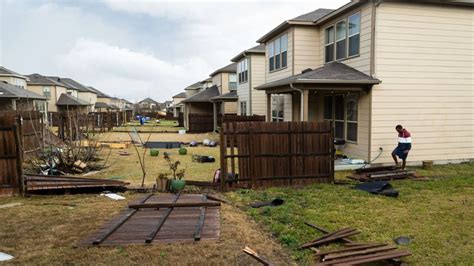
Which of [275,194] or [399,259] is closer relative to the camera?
[399,259]

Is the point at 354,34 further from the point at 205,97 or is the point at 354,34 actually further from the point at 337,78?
the point at 205,97

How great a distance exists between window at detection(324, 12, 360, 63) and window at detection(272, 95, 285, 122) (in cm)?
361

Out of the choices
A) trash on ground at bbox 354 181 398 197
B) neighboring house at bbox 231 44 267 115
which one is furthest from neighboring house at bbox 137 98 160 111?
trash on ground at bbox 354 181 398 197

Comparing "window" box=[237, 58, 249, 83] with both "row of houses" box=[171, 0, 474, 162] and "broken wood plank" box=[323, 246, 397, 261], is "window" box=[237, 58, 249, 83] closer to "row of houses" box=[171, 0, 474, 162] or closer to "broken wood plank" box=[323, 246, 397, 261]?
"row of houses" box=[171, 0, 474, 162]

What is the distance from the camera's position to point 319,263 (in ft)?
14.2

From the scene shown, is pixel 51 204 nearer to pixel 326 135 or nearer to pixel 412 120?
pixel 326 135

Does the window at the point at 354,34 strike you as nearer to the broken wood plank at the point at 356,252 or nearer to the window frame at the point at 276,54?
the window frame at the point at 276,54

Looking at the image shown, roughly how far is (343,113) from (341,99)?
1.94 ft

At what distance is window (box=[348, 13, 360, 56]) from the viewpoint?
12141 millimetres

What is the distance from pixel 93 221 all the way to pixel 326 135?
6182 millimetres

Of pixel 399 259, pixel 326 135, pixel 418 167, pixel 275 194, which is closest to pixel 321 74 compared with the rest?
pixel 326 135

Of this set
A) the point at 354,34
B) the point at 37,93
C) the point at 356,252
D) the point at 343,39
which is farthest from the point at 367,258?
the point at 37,93

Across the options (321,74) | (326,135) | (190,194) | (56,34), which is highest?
(56,34)

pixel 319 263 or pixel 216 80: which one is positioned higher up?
pixel 216 80
